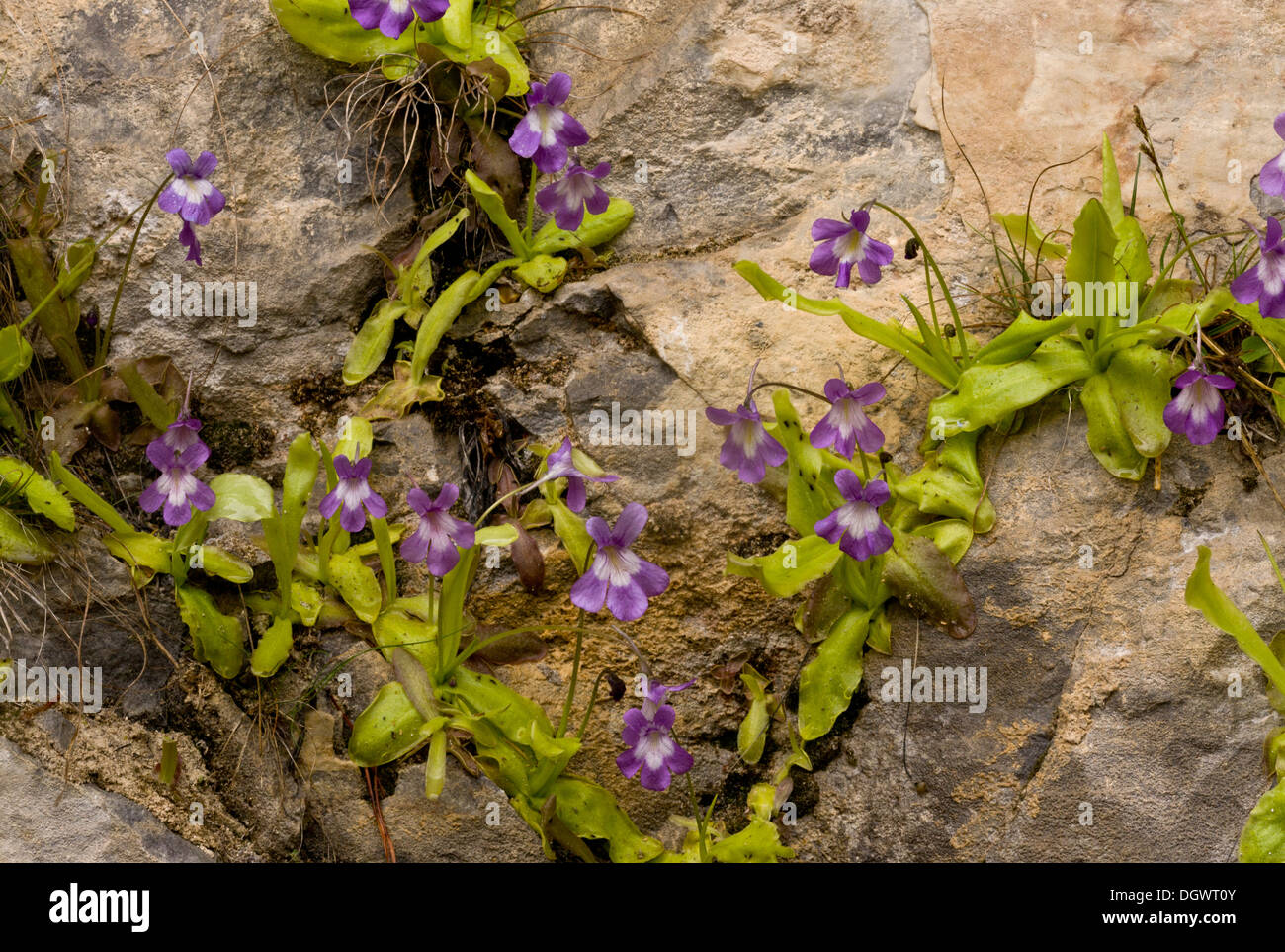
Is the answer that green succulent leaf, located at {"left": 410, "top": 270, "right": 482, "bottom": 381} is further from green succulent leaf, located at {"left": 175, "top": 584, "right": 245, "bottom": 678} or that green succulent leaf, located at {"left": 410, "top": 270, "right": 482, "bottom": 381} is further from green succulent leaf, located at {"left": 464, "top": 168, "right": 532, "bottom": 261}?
green succulent leaf, located at {"left": 175, "top": 584, "right": 245, "bottom": 678}

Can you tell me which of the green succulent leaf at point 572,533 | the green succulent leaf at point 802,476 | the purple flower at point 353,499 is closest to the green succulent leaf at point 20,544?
Result: the purple flower at point 353,499

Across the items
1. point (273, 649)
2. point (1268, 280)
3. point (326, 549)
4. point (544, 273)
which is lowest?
point (273, 649)

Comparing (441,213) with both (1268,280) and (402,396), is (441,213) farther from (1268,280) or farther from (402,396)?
(1268,280)

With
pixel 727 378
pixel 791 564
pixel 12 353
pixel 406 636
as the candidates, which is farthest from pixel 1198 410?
pixel 12 353

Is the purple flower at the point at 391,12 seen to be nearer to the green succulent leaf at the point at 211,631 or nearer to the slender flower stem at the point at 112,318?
the slender flower stem at the point at 112,318

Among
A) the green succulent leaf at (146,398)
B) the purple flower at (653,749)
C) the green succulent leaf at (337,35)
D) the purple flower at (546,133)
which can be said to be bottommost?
the purple flower at (653,749)

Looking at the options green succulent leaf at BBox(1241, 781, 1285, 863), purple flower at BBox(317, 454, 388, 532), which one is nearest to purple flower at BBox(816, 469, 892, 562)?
green succulent leaf at BBox(1241, 781, 1285, 863)
